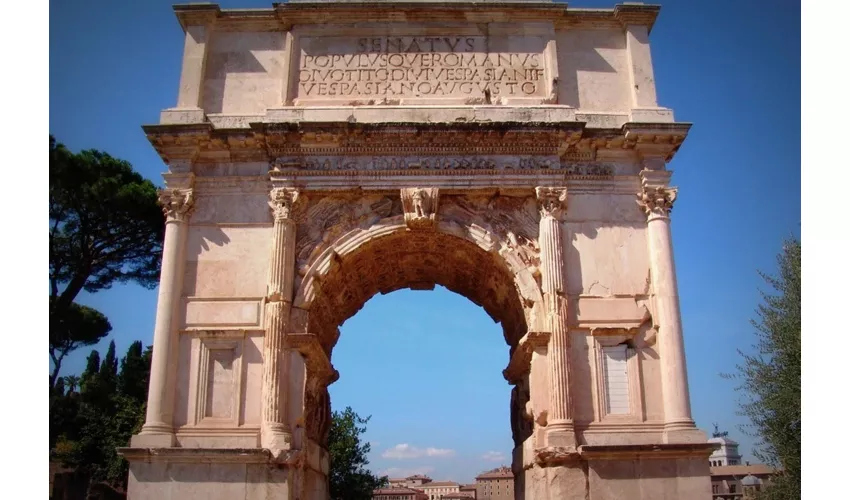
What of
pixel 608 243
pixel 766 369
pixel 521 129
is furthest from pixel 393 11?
pixel 766 369

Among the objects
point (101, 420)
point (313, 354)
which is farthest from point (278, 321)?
point (101, 420)

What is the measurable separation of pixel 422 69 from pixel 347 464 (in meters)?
18.3

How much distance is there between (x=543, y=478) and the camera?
32.4 feet

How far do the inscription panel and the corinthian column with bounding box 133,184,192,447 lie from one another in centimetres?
250

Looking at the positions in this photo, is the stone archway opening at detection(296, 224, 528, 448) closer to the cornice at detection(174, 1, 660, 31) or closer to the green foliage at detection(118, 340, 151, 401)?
the cornice at detection(174, 1, 660, 31)

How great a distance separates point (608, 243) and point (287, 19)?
5.99m

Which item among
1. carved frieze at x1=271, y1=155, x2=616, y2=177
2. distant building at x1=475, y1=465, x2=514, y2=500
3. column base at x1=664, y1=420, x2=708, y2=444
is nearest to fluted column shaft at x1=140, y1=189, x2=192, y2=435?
carved frieze at x1=271, y1=155, x2=616, y2=177

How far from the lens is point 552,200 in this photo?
10867 mm

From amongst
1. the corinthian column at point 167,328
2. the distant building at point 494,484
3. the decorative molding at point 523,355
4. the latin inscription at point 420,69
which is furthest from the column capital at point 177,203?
the distant building at point 494,484

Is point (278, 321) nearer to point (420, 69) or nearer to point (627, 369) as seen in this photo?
point (420, 69)

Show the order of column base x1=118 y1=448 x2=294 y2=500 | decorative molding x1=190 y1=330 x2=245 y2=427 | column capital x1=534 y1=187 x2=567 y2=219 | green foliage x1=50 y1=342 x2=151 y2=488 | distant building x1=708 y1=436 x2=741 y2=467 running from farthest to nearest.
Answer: distant building x1=708 y1=436 x2=741 y2=467 → green foliage x1=50 y1=342 x2=151 y2=488 → column capital x1=534 y1=187 x2=567 y2=219 → decorative molding x1=190 y1=330 x2=245 y2=427 → column base x1=118 y1=448 x2=294 y2=500

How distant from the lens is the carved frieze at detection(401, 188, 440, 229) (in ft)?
35.6

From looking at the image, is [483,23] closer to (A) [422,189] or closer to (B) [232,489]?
(A) [422,189]

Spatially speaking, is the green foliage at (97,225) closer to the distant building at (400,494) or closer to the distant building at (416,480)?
the distant building at (400,494)
